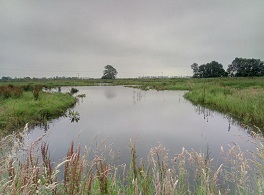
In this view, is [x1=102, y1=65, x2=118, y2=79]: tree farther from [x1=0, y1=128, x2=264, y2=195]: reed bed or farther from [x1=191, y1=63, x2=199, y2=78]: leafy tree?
[x1=0, y1=128, x2=264, y2=195]: reed bed

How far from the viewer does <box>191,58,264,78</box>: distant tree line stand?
88.9m

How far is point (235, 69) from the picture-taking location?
9562 cm

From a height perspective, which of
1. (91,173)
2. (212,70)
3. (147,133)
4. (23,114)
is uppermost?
(212,70)

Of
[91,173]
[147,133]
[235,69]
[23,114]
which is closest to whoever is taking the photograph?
[91,173]

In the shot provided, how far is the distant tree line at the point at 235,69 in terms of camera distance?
8889 cm

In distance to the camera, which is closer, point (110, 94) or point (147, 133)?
point (147, 133)

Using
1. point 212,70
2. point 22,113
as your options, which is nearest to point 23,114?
point 22,113

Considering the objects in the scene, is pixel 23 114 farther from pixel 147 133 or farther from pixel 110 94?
pixel 110 94

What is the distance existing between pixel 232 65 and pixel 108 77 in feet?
217

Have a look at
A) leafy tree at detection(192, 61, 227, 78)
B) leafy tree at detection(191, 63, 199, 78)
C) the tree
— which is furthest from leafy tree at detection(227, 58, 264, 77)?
the tree

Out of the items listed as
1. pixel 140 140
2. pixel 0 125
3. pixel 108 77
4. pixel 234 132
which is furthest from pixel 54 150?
pixel 108 77

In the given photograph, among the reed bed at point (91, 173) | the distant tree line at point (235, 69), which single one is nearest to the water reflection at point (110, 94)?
the reed bed at point (91, 173)

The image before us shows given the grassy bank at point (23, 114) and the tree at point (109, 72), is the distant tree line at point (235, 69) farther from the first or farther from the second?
the grassy bank at point (23, 114)

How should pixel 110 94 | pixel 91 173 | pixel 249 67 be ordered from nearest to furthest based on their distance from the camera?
pixel 91 173
pixel 110 94
pixel 249 67
